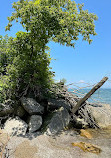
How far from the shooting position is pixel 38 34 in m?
8.32

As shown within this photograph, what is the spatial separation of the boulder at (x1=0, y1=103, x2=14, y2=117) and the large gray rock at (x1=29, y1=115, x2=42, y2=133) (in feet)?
4.98

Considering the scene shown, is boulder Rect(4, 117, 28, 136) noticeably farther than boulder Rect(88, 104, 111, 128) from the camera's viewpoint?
No

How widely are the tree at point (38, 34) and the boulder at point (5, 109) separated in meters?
0.71

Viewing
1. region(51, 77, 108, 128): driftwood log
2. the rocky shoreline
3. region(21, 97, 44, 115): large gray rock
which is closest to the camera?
the rocky shoreline

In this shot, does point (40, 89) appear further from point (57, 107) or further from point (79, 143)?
point (79, 143)

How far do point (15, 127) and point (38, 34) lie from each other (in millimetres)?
5476

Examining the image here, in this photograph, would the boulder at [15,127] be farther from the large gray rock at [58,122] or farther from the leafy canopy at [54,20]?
the leafy canopy at [54,20]

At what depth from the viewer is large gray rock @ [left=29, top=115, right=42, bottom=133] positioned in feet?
27.1

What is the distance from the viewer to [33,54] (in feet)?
32.5

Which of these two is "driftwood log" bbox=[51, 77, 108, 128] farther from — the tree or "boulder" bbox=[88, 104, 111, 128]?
the tree

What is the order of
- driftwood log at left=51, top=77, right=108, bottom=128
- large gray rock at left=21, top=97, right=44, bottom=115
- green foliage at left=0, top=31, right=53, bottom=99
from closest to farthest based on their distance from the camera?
large gray rock at left=21, top=97, right=44, bottom=115 → green foliage at left=0, top=31, right=53, bottom=99 → driftwood log at left=51, top=77, right=108, bottom=128

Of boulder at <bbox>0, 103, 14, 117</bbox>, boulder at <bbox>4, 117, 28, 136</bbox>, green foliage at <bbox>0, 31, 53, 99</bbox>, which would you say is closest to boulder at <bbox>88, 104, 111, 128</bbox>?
green foliage at <bbox>0, 31, 53, 99</bbox>

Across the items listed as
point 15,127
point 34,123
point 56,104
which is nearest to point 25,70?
point 56,104

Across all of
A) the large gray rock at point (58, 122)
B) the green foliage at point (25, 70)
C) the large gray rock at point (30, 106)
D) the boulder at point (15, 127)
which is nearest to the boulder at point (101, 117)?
the large gray rock at point (58, 122)
